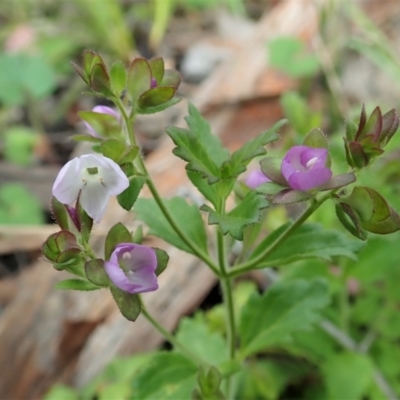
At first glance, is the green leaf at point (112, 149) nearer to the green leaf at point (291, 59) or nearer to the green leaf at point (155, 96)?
the green leaf at point (155, 96)

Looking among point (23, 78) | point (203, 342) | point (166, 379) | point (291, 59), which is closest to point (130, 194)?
point (166, 379)

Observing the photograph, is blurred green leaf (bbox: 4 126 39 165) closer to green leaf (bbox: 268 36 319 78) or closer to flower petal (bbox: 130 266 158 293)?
green leaf (bbox: 268 36 319 78)

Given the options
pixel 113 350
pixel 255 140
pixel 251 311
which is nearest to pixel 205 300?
pixel 113 350

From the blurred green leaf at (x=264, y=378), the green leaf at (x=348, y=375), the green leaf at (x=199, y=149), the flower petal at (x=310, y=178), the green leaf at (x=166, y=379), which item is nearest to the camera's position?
the flower petal at (x=310, y=178)

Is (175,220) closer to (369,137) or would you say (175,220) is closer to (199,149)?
(199,149)

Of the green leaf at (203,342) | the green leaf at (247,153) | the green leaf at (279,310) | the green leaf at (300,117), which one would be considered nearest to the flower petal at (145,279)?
the green leaf at (247,153)

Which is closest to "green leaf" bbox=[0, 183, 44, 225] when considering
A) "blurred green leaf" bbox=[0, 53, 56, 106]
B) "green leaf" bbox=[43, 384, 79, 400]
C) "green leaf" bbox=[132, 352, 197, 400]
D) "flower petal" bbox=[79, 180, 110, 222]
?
"blurred green leaf" bbox=[0, 53, 56, 106]
